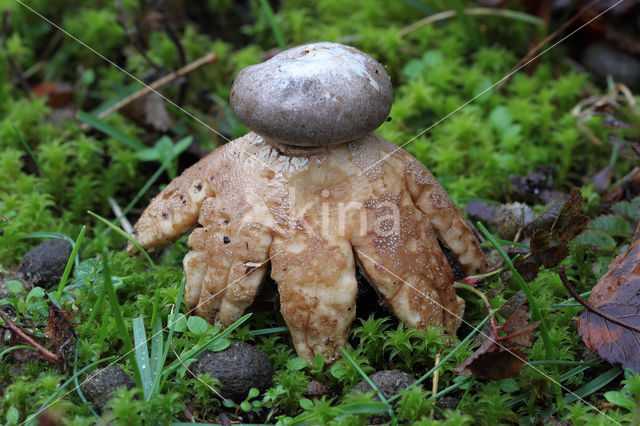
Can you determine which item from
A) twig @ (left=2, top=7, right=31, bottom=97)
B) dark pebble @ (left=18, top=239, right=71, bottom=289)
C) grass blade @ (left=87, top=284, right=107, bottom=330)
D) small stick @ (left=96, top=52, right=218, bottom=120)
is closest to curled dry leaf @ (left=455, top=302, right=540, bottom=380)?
grass blade @ (left=87, top=284, right=107, bottom=330)

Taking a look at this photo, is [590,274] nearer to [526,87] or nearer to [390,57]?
[526,87]

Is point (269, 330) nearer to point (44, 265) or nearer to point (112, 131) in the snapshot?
point (44, 265)

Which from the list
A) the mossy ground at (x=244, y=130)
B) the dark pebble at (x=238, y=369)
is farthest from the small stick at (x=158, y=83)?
the dark pebble at (x=238, y=369)

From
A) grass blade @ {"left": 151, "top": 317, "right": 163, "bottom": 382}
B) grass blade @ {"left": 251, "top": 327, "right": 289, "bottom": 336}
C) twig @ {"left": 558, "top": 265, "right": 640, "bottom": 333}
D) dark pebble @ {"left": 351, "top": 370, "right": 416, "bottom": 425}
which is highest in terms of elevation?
twig @ {"left": 558, "top": 265, "right": 640, "bottom": 333}

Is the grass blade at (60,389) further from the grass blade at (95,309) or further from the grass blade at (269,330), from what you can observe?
the grass blade at (269,330)

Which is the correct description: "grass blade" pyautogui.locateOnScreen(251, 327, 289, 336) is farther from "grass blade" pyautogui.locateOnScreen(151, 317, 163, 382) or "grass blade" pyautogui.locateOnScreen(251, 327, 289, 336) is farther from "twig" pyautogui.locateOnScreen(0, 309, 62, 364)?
"twig" pyautogui.locateOnScreen(0, 309, 62, 364)

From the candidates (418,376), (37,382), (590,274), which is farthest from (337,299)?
(590,274)
